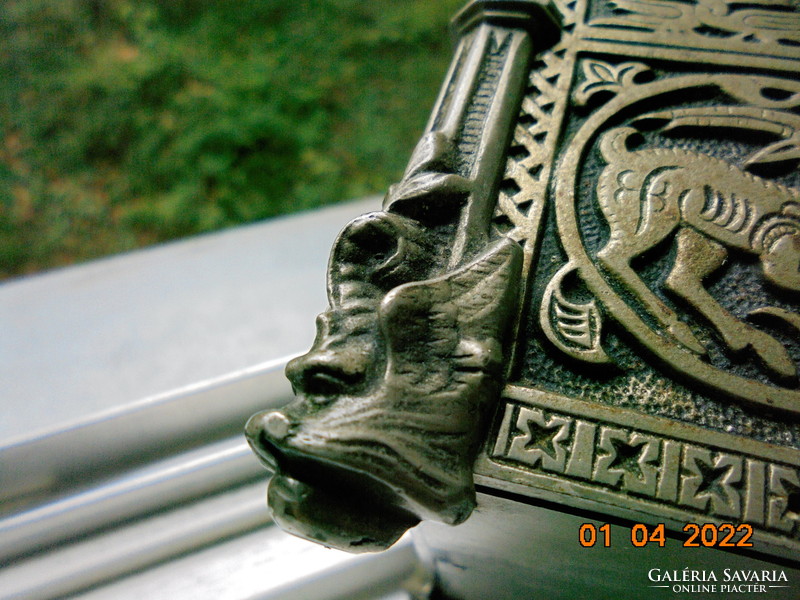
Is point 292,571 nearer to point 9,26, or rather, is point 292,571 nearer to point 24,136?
point 24,136

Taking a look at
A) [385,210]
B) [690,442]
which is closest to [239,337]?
[385,210]

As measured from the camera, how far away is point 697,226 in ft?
1.85

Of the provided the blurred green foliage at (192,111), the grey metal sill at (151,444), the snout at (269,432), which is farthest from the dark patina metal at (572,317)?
the blurred green foliage at (192,111)

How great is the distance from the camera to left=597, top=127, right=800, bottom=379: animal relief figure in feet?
1.69

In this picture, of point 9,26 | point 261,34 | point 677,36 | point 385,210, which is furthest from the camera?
point 261,34

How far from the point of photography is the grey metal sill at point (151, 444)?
75cm

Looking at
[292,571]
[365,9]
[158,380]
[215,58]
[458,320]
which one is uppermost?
[365,9]

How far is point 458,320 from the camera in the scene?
0.48 metres

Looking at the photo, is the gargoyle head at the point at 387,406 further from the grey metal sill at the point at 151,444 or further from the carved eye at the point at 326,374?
the grey metal sill at the point at 151,444

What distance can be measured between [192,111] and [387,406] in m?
1.33

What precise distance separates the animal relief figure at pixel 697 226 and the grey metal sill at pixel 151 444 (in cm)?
51

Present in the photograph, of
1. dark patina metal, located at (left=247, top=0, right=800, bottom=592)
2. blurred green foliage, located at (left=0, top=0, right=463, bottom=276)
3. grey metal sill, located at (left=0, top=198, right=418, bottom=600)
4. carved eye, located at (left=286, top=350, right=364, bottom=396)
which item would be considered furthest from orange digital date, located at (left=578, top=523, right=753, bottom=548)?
blurred green foliage, located at (left=0, top=0, right=463, bottom=276)

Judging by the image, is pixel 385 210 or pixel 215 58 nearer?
pixel 385 210

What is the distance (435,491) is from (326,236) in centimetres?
78
